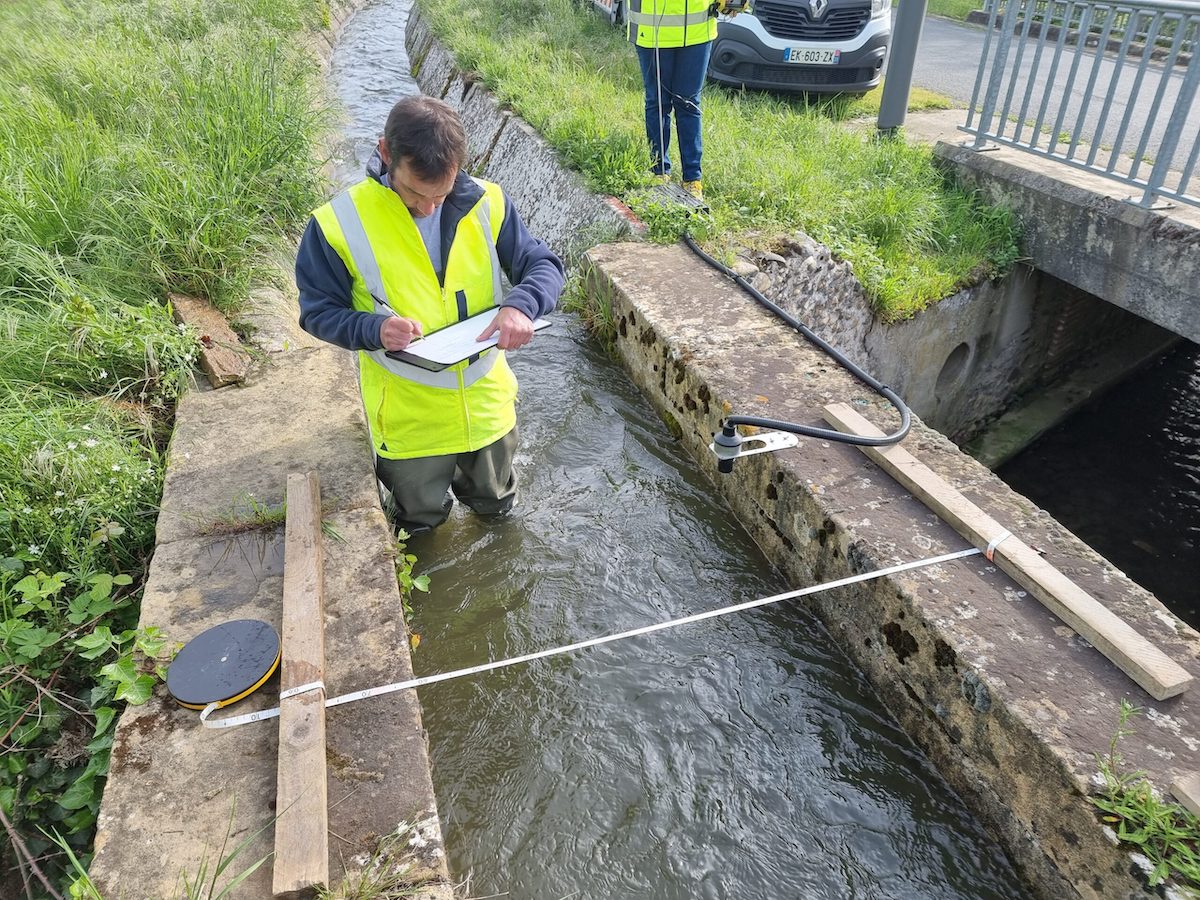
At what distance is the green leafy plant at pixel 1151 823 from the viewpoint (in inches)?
71.0

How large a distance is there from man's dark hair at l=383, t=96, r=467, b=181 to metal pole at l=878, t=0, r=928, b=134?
519 cm

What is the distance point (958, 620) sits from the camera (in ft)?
7.89

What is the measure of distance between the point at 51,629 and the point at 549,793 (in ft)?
5.66

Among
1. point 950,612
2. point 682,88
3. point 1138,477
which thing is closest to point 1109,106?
point 682,88

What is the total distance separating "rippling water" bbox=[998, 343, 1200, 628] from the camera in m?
5.58

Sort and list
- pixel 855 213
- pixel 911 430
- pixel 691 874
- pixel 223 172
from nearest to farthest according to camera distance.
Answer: pixel 691 874 → pixel 911 430 → pixel 223 172 → pixel 855 213

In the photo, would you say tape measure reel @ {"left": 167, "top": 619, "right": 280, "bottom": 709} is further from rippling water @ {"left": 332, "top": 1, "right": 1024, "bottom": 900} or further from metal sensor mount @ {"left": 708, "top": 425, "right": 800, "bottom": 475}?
metal sensor mount @ {"left": 708, "top": 425, "right": 800, "bottom": 475}

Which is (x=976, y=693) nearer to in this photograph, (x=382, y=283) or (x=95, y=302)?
(x=382, y=283)

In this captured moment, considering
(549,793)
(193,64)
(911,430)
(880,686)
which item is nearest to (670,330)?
(911,430)

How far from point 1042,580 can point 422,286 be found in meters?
2.27

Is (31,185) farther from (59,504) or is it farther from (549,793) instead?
(549,793)

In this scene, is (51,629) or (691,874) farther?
(51,629)

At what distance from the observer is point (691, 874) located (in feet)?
7.52

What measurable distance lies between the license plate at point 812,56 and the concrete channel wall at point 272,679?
5433 millimetres
